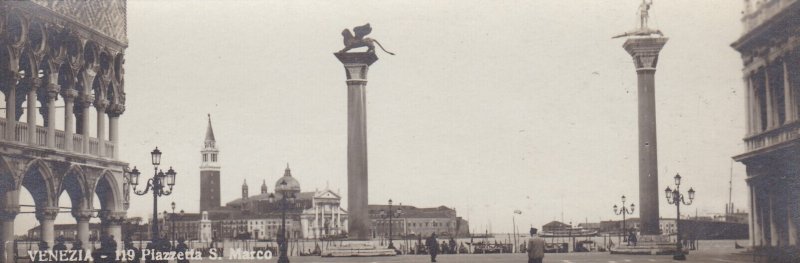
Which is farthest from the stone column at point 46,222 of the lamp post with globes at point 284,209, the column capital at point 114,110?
the lamp post with globes at point 284,209

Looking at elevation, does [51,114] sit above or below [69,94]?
below

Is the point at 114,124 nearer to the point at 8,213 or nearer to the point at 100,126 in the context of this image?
the point at 100,126

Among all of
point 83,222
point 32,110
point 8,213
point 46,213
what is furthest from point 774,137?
point 8,213

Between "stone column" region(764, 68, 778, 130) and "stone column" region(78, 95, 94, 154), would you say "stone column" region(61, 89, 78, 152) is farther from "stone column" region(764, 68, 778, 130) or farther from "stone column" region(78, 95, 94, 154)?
"stone column" region(764, 68, 778, 130)

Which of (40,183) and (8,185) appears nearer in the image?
(8,185)

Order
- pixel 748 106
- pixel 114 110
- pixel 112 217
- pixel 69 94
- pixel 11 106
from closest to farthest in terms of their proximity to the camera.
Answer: pixel 11 106 → pixel 69 94 → pixel 112 217 → pixel 114 110 → pixel 748 106

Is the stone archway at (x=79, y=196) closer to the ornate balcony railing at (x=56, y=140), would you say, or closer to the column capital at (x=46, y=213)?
the ornate balcony railing at (x=56, y=140)

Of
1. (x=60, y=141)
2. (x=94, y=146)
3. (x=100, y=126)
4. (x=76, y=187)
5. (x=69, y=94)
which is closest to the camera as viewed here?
(x=60, y=141)

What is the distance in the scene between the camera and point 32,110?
3008 cm

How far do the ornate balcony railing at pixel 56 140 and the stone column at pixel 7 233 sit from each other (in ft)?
5.73

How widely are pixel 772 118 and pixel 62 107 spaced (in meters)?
25.1

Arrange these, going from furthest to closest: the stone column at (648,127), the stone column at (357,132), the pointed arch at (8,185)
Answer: the stone column at (648,127), the stone column at (357,132), the pointed arch at (8,185)

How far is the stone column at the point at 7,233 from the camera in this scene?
28609 millimetres

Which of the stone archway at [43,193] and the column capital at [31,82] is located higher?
the column capital at [31,82]
